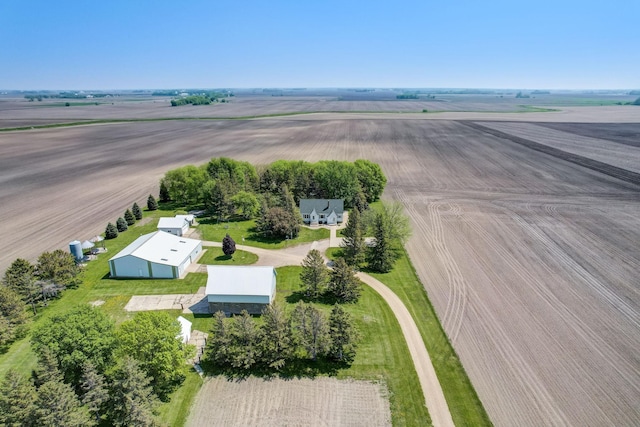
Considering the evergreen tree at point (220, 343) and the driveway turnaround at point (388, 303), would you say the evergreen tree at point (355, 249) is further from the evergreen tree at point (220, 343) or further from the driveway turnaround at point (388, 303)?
the evergreen tree at point (220, 343)

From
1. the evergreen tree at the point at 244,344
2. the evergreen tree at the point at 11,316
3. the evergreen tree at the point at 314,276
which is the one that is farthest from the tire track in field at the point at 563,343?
the evergreen tree at the point at 11,316

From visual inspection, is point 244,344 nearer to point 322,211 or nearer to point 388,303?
point 388,303

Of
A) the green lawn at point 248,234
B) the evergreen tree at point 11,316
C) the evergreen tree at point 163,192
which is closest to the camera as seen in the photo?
the evergreen tree at point 11,316

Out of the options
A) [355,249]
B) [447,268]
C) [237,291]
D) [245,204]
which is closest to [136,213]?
[245,204]

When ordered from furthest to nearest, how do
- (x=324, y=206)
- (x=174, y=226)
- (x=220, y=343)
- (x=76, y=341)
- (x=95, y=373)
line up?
1. (x=324, y=206)
2. (x=174, y=226)
3. (x=220, y=343)
4. (x=76, y=341)
5. (x=95, y=373)

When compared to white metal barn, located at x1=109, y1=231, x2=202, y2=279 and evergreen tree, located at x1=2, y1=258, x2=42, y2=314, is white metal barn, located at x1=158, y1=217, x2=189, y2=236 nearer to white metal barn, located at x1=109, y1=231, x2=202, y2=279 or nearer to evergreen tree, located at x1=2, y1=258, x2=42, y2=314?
white metal barn, located at x1=109, y1=231, x2=202, y2=279

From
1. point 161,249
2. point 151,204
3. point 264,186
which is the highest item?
point 264,186
